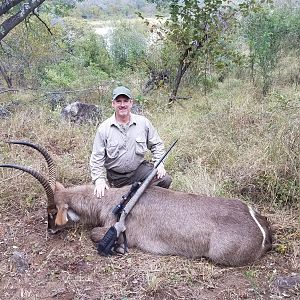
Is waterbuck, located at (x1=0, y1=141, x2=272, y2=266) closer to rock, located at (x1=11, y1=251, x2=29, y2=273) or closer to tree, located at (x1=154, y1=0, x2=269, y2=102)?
rock, located at (x1=11, y1=251, x2=29, y2=273)

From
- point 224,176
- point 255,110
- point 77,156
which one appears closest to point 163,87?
point 255,110

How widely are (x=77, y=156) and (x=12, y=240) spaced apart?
6.53ft

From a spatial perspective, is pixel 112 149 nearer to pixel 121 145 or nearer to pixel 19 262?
pixel 121 145

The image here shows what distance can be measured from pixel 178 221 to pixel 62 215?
3.93ft

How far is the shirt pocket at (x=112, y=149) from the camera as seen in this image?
4.88 m

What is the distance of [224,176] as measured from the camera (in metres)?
5.51

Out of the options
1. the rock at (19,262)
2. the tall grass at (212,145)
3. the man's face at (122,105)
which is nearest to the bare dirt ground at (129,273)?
the rock at (19,262)

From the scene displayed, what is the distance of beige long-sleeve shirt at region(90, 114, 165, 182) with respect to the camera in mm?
4879

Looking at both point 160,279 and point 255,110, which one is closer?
point 160,279

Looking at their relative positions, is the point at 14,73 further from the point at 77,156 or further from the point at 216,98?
the point at 77,156

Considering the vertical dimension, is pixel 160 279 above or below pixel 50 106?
below

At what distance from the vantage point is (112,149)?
4906 mm

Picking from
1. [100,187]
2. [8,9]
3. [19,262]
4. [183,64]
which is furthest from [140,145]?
[183,64]

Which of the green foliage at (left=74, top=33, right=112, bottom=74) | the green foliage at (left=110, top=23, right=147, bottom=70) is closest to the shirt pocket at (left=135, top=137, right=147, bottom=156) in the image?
the green foliage at (left=110, top=23, right=147, bottom=70)
